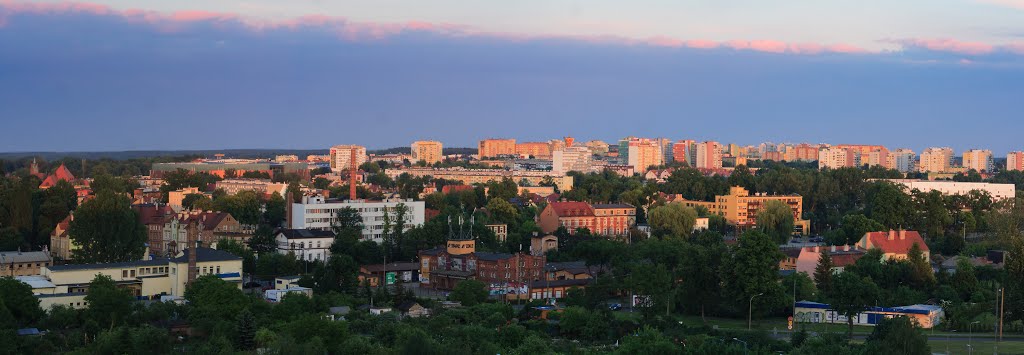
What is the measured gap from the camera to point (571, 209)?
47.2 m

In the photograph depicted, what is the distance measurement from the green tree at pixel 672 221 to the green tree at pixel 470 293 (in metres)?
16.0

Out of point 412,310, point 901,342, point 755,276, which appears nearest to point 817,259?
point 755,276

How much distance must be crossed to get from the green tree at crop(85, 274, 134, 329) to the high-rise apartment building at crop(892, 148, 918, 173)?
95946 millimetres

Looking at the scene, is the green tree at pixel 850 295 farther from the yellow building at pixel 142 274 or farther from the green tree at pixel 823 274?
the yellow building at pixel 142 274

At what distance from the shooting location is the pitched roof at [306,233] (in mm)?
36844

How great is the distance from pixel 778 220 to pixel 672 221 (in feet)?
14.4

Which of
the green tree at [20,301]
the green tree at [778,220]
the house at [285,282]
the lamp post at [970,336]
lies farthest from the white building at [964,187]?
the green tree at [20,301]

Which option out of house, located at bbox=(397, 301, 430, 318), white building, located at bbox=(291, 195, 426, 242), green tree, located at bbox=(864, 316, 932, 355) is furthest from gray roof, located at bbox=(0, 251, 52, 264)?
green tree, located at bbox=(864, 316, 932, 355)

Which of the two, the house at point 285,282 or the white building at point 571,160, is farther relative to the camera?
the white building at point 571,160

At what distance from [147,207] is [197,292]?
17.9m

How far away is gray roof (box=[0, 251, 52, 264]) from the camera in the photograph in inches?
1214

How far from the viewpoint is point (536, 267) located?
32.4 m

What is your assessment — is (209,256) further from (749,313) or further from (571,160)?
(571,160)

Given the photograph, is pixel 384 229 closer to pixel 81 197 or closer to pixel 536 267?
pixel 536 267
